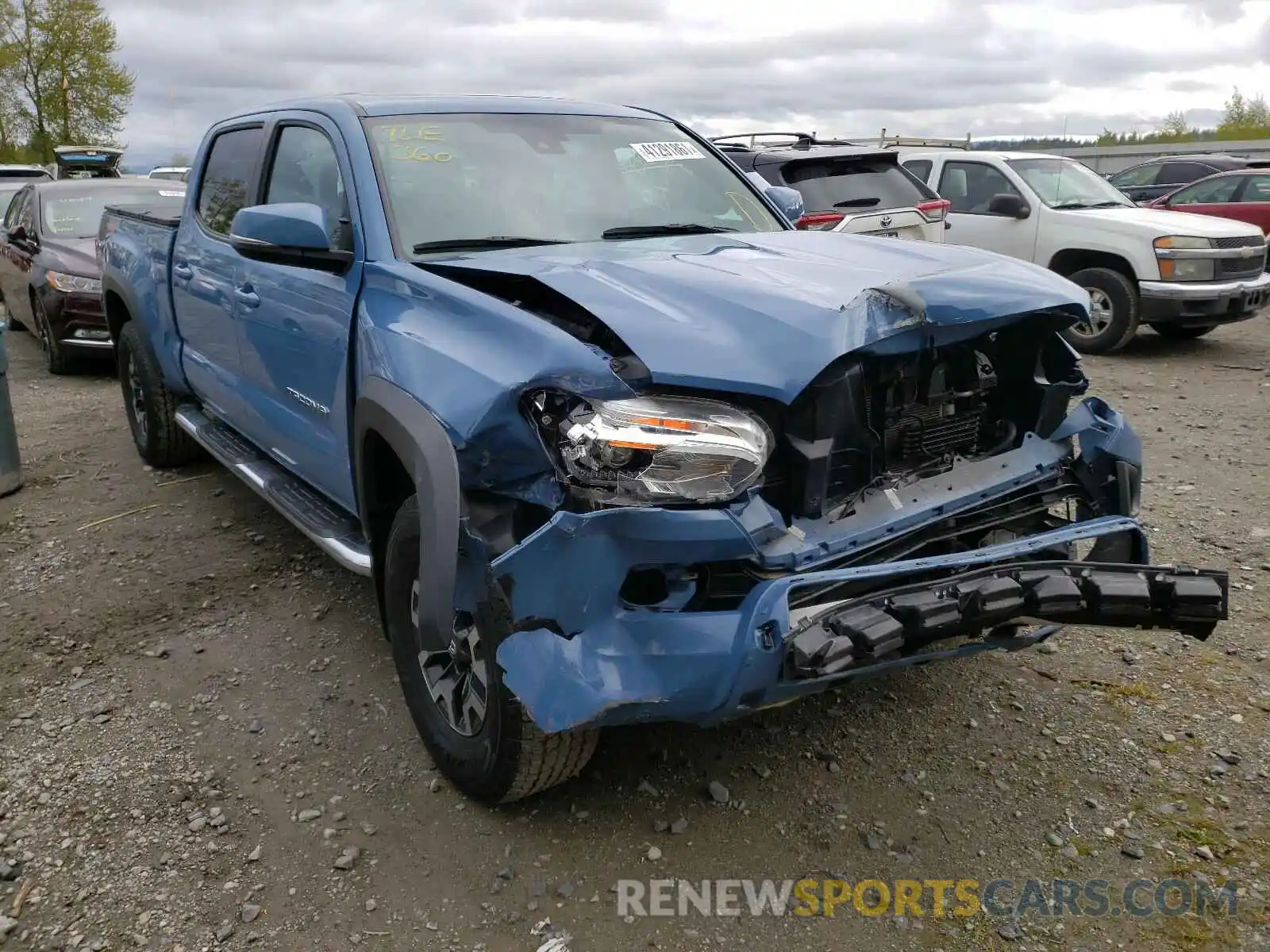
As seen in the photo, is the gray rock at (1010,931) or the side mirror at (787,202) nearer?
the gray rock at (1010,931)

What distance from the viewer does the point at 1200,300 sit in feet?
27.7

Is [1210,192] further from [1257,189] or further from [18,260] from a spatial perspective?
[18,260]

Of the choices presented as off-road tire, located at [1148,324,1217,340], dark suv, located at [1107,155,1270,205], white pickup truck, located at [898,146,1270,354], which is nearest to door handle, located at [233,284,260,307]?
white pickup truck, located at [898,146,1270,354]

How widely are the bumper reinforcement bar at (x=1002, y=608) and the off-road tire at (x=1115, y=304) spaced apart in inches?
273

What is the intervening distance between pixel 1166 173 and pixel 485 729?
17997 millimetres

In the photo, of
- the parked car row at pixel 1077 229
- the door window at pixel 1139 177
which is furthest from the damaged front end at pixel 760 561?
the door window at pixel 1139 177

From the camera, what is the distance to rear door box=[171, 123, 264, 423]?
4.27 m

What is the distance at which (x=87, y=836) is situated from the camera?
109 inches

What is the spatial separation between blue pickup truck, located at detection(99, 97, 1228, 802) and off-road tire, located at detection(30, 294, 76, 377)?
617 cm

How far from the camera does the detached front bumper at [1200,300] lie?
8.44m

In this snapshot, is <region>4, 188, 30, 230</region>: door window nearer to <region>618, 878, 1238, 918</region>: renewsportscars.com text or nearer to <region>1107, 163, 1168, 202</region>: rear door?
<region>618, 878, 1238, 918</region>: renewsportscars.com text

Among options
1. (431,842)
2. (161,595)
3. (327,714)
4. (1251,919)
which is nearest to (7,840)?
(327,714)

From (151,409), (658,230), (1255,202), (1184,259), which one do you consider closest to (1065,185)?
(1184,259)

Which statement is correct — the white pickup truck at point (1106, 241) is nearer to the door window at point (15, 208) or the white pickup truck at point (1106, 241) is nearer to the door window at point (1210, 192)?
the door window at point (1210, 192)
